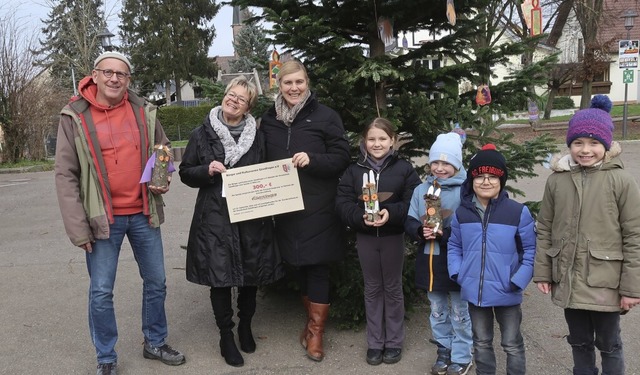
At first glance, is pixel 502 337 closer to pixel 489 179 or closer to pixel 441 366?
pixel 441 366

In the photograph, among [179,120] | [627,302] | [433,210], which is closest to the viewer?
[627,302]

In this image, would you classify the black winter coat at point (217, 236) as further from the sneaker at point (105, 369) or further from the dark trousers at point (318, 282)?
the sneaker at point (105, 369)

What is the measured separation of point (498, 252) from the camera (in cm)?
322

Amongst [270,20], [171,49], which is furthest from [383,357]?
[171,49]

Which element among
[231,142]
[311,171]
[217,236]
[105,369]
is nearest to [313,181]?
[311,171]

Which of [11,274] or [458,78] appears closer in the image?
[458,78]

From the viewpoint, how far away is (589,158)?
2996 millimetres

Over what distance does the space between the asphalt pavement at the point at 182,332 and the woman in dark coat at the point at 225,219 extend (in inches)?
17.4

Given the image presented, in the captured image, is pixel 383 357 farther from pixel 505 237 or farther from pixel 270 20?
pixel 270 20

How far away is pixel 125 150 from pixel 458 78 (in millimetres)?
2752

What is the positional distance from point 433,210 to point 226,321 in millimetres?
1663

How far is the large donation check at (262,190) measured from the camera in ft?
12.4

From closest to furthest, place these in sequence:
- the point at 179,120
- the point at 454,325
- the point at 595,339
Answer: the point at 595,339, the point at 454,325, the point at 179,120

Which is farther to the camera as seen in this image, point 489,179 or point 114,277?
point 114,277
